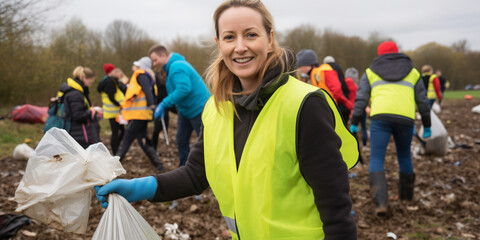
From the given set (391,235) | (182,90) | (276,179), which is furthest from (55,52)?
(276,179)

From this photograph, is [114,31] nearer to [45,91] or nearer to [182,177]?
[45,91]

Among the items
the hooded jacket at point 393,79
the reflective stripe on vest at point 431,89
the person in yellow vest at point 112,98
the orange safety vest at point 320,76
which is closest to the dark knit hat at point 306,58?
the orange safety vest at point 320,76

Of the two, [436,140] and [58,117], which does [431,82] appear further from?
[58,117]

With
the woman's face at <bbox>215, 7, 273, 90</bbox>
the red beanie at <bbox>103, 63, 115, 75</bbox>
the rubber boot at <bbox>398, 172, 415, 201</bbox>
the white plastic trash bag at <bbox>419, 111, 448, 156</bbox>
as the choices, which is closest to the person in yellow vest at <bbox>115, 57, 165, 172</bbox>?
the red beanie at <bbox>103, 63, 115, 75</bbox>

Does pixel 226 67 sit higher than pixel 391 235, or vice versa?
pixel 226 67

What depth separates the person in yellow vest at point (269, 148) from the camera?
1290 millimetres

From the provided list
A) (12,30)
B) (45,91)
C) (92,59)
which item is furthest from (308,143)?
(92,59)

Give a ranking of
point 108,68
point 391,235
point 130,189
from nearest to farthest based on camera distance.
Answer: point 130,189 → point 391,235 → point 108,68

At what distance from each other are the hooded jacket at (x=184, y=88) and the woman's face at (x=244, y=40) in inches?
133

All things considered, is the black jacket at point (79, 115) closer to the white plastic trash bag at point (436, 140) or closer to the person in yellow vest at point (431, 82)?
the white plastic trash bag at point (436, 140)

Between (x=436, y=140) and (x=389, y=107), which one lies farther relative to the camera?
(x=436, y=140)

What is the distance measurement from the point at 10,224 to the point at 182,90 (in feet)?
7.92

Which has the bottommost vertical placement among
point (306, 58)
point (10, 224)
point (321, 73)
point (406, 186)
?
point (406, 186)

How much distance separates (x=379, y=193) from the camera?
155 inches
